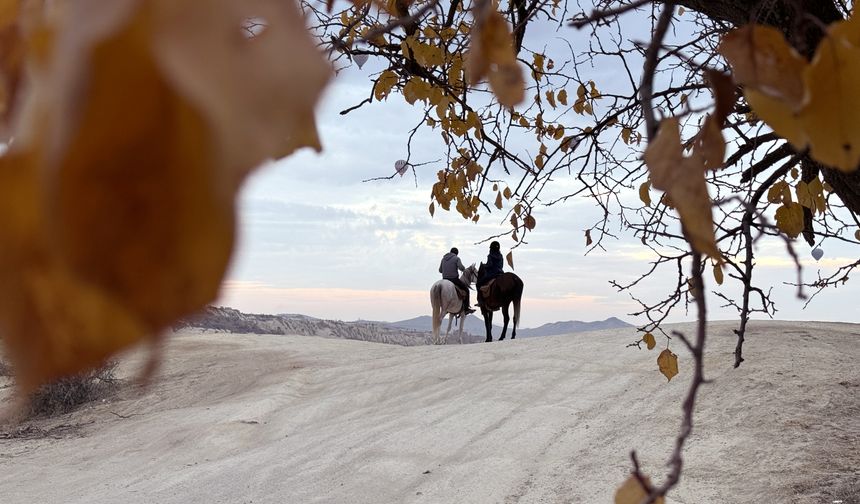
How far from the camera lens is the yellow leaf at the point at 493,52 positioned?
43 centimetres

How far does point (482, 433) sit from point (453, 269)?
6.20 m

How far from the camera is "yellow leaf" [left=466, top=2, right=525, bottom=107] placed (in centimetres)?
43

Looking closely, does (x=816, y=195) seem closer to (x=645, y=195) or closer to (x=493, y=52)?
(x=645, y=195)

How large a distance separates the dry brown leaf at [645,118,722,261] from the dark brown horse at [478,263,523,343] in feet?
31.5

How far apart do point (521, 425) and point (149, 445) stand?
2.77m

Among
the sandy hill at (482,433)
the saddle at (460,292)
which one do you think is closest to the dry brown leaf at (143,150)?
the sandy hill at (482,433)

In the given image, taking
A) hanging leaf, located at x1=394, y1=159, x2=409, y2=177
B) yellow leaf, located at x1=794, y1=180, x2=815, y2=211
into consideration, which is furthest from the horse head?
yellow leaf, located at x1=794, y1=180, x2=815, y2=211

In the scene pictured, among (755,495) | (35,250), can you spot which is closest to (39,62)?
(35,250)

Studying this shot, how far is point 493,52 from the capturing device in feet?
1.43

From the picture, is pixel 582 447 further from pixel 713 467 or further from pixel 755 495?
pixel 755 495

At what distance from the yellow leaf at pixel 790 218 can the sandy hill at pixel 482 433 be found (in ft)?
6.26

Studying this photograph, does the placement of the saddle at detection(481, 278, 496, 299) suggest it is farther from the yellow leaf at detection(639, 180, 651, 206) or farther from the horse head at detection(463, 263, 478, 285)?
the yellow leaf at detection(639, 180, 651, 206)

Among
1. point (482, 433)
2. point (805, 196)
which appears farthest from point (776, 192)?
point (482, 433)

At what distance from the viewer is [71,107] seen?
141mm
